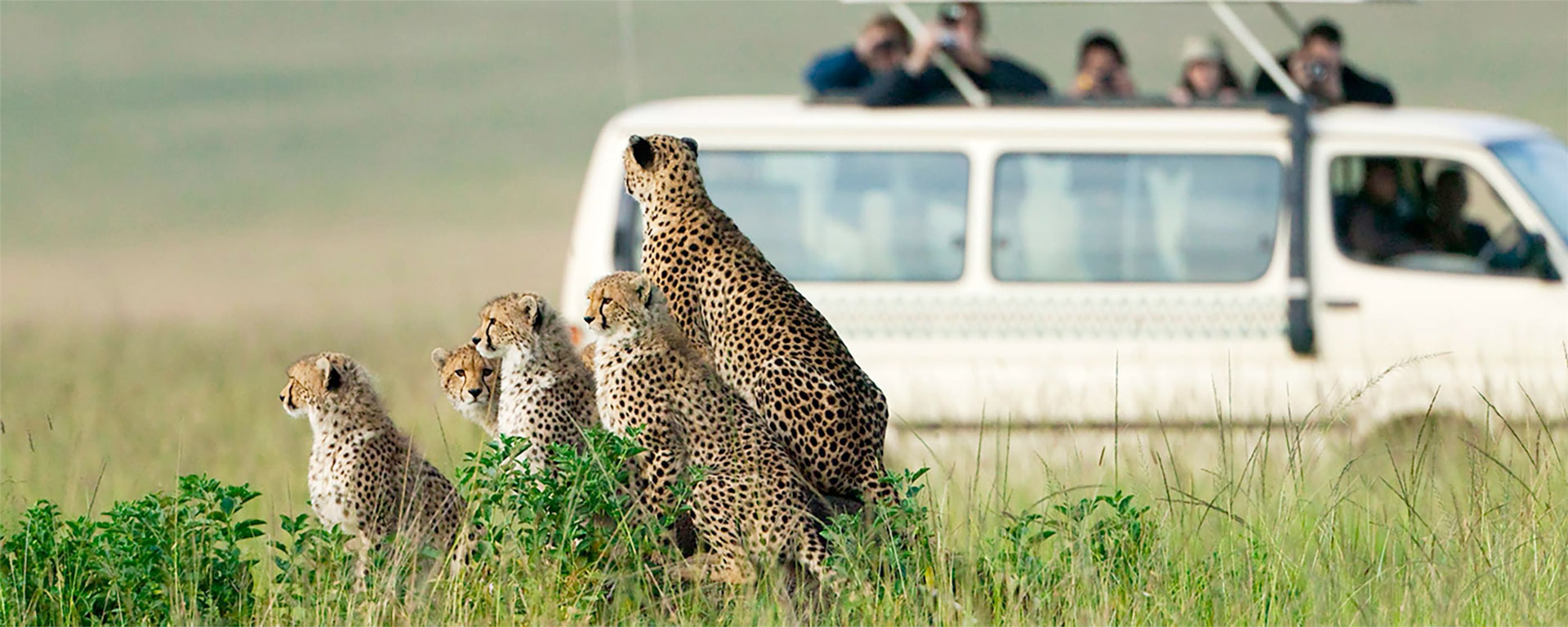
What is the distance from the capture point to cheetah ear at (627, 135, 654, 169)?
182 inches

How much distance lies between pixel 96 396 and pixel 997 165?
5891 millimetres

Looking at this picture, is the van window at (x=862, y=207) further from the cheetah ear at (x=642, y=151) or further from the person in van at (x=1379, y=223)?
the cheetah ear at (x=642, y=151)

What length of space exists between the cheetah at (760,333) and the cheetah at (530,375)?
31cm

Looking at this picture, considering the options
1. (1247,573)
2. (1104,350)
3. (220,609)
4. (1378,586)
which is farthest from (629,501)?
(1104,350)

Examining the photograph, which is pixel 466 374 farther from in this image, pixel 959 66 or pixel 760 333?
pixel 959 66

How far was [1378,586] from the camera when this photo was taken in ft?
16.2

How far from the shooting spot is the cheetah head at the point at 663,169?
4.65 m

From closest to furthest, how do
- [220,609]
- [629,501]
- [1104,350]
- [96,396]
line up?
[629,501] → [220,609] → [1104,350] → [96,396]

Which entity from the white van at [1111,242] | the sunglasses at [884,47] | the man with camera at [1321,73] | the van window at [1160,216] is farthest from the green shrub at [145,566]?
the man with camera at [1321,73]

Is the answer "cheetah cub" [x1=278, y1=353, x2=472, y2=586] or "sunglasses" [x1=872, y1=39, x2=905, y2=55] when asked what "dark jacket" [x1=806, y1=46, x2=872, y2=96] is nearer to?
"sunglasses" [x1=872, y1=39, x2=905, y2=55]

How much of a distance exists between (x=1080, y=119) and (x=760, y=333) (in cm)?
508

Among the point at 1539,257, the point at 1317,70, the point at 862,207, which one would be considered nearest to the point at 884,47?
the point at 862,207

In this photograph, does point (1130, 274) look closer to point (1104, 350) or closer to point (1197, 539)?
point (1104, 350)

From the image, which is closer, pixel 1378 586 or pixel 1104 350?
pixel 1378 586
